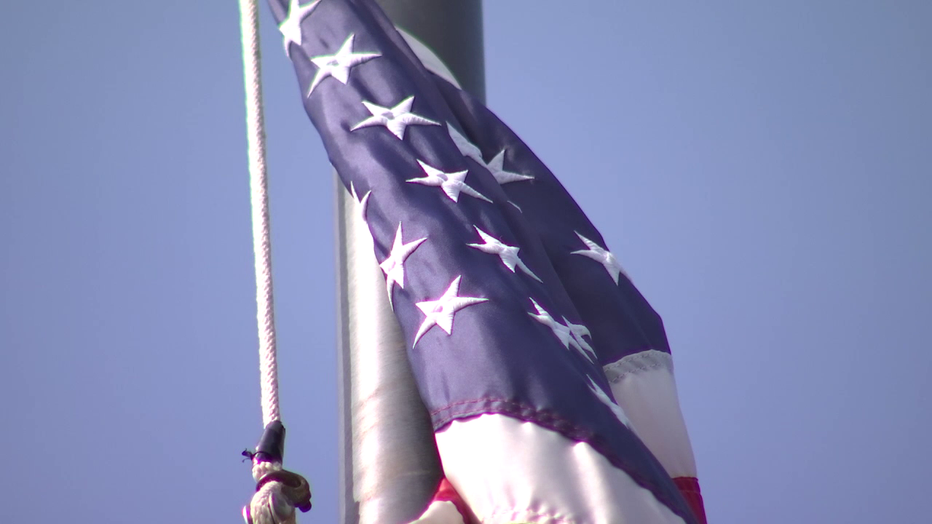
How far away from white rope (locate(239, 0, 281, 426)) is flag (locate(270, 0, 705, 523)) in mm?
30

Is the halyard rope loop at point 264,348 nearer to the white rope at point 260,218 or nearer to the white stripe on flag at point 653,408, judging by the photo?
the white rope at point 260,218

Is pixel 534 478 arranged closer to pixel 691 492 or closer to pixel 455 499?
pixel 455 499

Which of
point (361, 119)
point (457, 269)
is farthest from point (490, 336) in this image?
point (361, 119)

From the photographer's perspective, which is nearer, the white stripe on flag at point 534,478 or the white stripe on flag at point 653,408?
the white stripe on flag at point 534,478

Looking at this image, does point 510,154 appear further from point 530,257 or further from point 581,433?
point 581,433

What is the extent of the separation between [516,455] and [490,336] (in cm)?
6

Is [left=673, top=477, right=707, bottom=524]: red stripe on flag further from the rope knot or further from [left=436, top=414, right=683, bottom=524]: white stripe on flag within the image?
the rope knot

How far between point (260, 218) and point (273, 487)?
151 millimetres

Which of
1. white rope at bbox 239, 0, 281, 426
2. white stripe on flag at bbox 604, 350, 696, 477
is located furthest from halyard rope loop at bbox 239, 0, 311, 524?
white stripe on flag at bbox 604, 350, 696, 477

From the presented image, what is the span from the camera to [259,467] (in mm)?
406

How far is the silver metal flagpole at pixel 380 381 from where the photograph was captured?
0.43 m

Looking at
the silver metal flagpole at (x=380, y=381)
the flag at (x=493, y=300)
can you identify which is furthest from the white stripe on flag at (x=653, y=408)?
the silver metal flagpole at (x=380, y=381)

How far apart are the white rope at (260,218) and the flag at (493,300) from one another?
0.03 m

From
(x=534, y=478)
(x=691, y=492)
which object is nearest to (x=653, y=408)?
(x=691, y=492)
